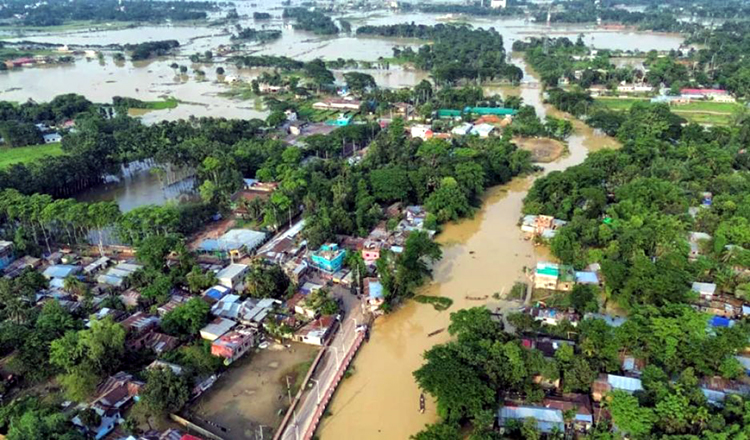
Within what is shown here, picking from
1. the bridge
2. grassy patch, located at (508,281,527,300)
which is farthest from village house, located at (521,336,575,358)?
the bridge

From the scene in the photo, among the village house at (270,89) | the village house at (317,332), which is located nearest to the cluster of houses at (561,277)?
the village house at (317,332)

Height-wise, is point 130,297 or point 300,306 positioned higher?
point 130,297

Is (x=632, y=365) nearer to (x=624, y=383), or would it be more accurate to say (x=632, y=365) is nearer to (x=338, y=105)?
(x=624, y=383)

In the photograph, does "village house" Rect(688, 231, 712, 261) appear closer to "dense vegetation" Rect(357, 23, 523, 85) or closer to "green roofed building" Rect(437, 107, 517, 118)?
"green roofed building" Rect(437, 107, 517, 118)

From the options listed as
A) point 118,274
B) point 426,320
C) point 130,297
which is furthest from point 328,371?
point 118,274

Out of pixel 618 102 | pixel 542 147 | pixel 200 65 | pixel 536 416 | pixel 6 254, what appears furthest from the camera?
pixel 200 65

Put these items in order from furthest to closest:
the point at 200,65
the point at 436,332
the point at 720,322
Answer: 1. the point at 200,65
2. the point at 436,332
3. the point at 720,322

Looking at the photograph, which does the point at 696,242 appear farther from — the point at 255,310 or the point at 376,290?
the point at 255,310

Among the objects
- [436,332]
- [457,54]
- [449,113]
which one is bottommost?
[436,332]

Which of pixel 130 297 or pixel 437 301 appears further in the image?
pixel 437 301
